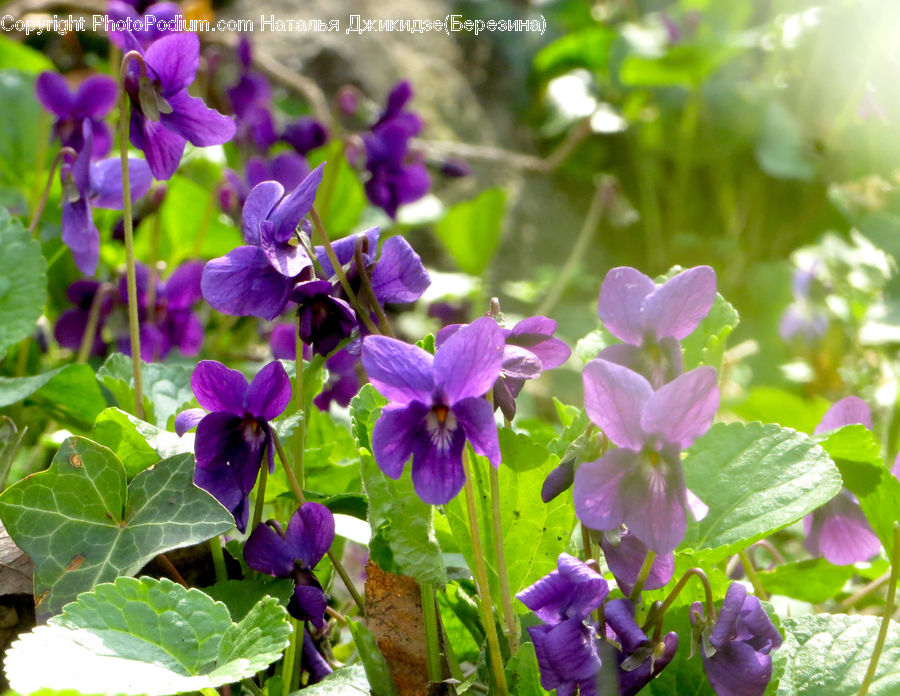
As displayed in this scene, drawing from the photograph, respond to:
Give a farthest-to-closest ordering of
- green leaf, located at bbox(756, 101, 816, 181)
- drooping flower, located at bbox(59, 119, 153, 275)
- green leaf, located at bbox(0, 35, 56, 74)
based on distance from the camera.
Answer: green leaf, located at bbox(756, 101, 816, 181), green leaf, located at bbox(0, 35, 56, 74), drooping flower, located at bbox(59, 119, 153, 275)

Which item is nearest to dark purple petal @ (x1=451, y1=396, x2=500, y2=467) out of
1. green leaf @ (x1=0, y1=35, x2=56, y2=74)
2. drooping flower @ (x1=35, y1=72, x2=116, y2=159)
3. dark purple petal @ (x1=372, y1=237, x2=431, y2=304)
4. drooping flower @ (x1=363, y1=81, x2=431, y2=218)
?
dark purple petal @ (x1=372, y1=237, x2=431, y2=304)

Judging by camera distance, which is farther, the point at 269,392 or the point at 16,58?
the point at 16,58

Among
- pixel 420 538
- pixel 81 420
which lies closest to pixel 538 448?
pixel 420 538

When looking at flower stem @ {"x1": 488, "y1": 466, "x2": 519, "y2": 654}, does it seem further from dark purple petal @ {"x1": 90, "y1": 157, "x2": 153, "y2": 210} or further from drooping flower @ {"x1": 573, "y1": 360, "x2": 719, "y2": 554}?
dark purple petal @ {"x1": 90, "y1": 157, "x2": 153, "y2": 210}

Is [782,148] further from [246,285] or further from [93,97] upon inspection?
[246,285]

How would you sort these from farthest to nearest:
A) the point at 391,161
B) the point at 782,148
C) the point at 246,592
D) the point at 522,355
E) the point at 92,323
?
1. the point at 782,148
2. the point at 391,161
3. the point at 92,323
4. the point at 246,592
5. the point at 522,355

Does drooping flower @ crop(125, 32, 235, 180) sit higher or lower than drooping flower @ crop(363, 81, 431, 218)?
higher

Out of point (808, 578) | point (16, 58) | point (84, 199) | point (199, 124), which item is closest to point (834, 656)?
point (808, 578)

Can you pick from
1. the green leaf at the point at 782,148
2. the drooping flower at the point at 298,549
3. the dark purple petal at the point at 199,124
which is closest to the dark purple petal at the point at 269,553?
the drooping flower at the point at 298,549
